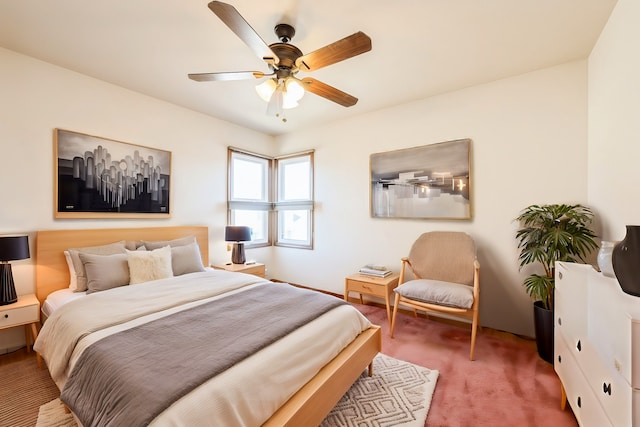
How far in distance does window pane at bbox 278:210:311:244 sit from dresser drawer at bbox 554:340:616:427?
10.2 ft

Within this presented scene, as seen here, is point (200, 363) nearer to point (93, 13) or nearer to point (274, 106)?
point (274, 106)

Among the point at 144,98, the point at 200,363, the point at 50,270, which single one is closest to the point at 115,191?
the point at 50,270

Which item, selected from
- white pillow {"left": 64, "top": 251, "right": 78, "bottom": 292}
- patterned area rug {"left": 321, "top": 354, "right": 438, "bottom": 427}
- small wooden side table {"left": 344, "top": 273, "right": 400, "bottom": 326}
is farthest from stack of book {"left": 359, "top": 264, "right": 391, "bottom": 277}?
white pillow {"left": 64, "top": 251, "right": 78, "bottom": 292}

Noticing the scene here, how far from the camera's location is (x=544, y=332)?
86.7 inches

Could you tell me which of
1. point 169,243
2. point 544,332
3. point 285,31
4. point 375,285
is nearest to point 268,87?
point 285,31

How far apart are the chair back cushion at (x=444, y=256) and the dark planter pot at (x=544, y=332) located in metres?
0.59

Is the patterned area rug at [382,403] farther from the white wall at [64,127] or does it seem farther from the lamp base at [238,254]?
the lamp base at [238,254]

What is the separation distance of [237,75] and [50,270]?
2428mm

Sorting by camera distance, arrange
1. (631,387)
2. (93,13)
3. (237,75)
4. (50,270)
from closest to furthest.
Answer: (631,387), (93,13), (237,75), (50,270)

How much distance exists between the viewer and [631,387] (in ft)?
3.00

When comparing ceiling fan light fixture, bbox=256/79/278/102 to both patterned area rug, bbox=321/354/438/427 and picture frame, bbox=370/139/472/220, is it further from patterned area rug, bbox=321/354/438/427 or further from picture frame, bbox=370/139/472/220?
patterned area rug, bbox=321/354/438/427

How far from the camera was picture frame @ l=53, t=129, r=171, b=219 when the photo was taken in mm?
2547

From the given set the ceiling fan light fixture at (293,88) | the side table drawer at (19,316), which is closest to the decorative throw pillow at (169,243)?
the side table drawer at (19,316)

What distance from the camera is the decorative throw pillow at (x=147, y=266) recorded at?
8.04 feet
